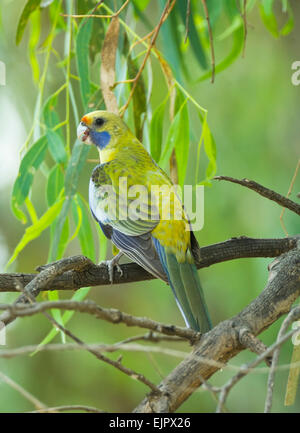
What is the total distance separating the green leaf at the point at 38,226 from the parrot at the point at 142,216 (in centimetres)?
21

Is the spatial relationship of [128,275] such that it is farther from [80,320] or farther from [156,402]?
[80,320]

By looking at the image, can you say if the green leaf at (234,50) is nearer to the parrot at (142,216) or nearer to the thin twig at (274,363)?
the parrot at (142,216)

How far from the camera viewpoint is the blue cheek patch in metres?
2.57

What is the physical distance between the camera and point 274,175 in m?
4.22

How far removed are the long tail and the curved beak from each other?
589 millimetres

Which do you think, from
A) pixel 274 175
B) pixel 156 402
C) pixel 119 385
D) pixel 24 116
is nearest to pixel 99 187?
pixel 156 402

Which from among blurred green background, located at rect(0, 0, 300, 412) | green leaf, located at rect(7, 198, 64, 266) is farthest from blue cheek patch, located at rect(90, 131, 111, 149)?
blurred green background, located at rect(0, 0, 300, 412)

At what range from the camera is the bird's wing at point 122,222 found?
199 cm

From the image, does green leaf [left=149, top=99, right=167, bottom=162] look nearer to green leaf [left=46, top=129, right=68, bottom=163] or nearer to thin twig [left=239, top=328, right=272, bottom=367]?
green leaf [left=46, top=129, right=68, bottom=163]

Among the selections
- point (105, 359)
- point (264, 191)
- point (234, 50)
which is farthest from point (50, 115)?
point (105, 359)

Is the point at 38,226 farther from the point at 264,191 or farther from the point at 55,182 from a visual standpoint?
the point at 264,191

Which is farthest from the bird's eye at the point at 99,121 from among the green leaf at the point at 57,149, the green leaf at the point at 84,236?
the green leaf at the point at 84,236

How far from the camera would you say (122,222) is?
2.18 m

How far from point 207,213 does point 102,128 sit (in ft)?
5.42
